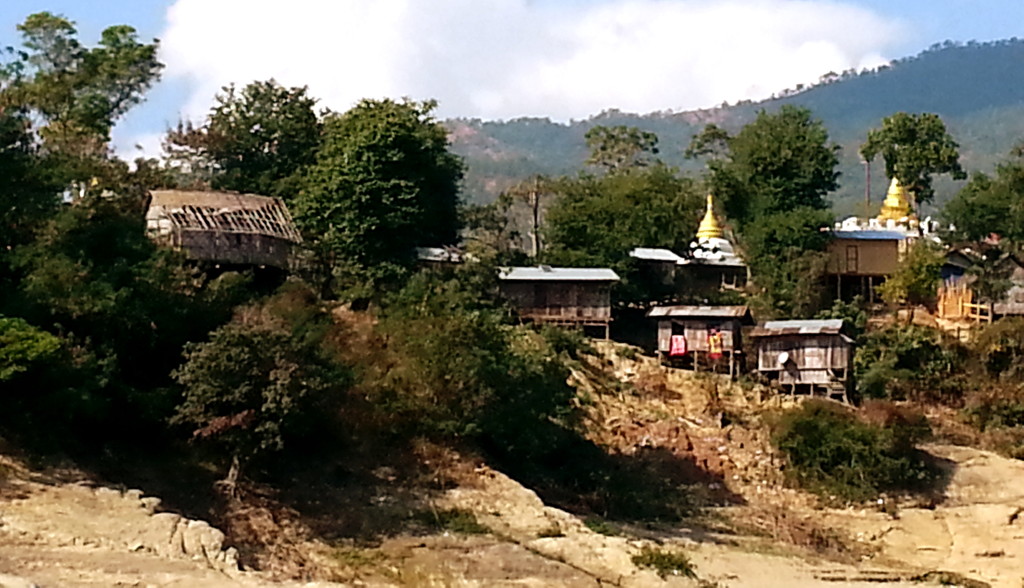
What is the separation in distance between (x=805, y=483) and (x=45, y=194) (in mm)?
22293

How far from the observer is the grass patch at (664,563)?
29.4 meters

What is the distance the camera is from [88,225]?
32344mm

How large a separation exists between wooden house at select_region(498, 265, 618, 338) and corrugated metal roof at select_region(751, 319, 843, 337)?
512 centimetres

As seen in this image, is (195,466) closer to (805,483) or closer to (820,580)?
(820,580)

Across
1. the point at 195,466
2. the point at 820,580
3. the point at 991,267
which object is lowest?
the point at 820,580

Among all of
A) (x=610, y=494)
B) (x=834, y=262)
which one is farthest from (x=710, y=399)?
(x=834, y=262)

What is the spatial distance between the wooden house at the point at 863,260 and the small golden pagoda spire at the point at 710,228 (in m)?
6.43

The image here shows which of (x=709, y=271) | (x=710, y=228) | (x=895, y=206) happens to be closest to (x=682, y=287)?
(x=709, y=271)

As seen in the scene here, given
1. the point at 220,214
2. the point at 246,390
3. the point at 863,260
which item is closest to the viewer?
the point at 246,390

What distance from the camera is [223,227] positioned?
41.0m

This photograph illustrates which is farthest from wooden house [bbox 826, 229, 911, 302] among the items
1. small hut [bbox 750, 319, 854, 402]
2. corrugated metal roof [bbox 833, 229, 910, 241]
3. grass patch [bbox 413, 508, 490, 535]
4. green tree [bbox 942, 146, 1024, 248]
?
grass patch [bbox 413, 508, 490, 535]

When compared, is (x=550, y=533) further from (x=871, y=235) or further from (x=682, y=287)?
(x=871, y=235)

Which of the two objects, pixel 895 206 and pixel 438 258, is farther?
pixel 895 206

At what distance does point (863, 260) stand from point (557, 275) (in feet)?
44.3
